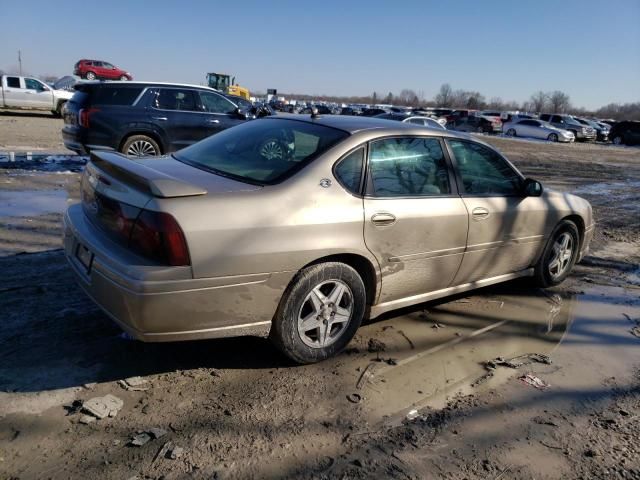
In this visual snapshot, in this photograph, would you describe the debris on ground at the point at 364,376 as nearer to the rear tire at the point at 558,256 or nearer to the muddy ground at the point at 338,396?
the muddy ground at the point at 338,396

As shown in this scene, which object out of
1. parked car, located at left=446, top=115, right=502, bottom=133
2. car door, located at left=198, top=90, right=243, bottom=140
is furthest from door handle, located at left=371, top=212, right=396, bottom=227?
parked car, located at left=446, top=115, right=502, bottom=133

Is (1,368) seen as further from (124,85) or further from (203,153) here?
→ (124,85)

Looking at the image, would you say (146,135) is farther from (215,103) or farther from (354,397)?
(354,397)

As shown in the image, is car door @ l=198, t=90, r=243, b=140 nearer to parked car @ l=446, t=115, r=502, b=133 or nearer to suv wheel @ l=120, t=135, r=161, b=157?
suv wheel @ l=120, t=135, r=161, b=157

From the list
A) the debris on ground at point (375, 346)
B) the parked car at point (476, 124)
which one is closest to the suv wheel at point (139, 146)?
the debris on ground at point (375, 346)

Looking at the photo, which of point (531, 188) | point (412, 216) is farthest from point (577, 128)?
point (412, 216)

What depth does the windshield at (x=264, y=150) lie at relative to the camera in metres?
3.34

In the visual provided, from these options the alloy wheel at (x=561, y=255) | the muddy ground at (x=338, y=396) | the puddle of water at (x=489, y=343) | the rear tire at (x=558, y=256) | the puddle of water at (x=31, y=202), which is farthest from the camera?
the puddle of water at (x=31, y=202)

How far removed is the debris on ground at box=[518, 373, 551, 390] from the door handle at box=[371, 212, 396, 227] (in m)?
1.36

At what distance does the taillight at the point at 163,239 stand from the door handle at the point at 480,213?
7.69ft

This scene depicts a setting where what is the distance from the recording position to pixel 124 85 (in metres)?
9.30

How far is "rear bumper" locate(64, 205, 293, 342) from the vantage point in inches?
107

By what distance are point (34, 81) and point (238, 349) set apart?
2413 cm

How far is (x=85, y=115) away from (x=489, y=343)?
7857 millimetres
